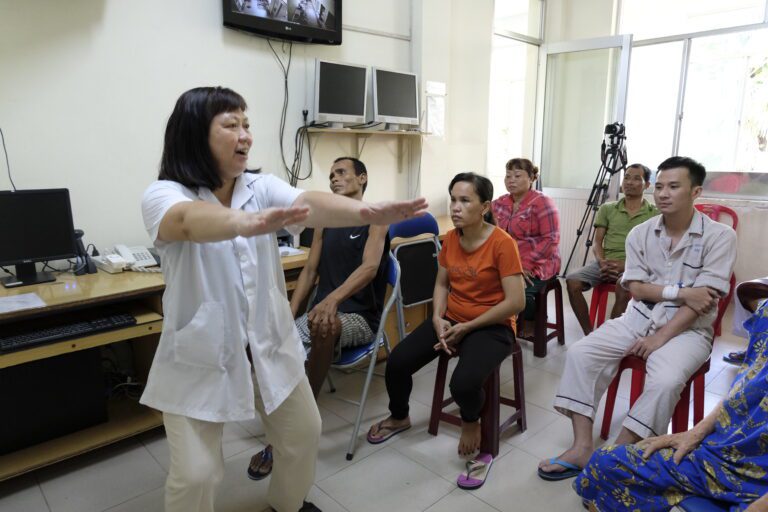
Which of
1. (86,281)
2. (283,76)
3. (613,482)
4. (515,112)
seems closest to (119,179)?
(86,281)

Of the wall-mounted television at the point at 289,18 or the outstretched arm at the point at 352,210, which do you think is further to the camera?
the wall-mounted television at the point at 289,18

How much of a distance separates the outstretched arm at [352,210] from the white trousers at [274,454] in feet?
1.78

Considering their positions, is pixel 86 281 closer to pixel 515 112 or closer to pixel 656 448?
pixel 656 448

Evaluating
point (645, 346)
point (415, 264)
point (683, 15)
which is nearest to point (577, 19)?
point (683, 15)

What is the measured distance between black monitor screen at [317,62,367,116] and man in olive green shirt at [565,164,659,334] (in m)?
1.88

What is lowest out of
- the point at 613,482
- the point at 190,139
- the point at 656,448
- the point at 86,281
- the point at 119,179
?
the point at 613,482

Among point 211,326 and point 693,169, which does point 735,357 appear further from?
point 211,326

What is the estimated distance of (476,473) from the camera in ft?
6.49

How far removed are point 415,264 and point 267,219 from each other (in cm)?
164

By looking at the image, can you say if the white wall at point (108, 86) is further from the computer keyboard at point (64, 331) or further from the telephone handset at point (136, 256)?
the computer keyboard at point (64, 331)

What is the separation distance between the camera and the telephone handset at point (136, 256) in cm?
240

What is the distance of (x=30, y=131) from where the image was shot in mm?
2357

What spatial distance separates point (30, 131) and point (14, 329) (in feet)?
3.16

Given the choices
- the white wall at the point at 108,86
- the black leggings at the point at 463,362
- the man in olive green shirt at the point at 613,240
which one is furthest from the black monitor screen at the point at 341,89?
the man in olive green shirt at the point at 613,240
